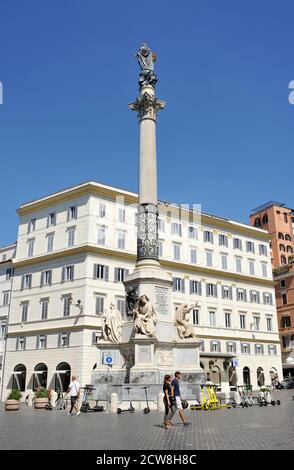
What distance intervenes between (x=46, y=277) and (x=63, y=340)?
25.5ft

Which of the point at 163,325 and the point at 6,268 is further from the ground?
the point at 6,268

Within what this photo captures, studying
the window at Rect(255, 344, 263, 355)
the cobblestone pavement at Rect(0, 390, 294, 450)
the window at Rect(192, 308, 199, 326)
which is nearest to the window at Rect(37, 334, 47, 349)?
the window at Rect(192, 308, 199, 326)

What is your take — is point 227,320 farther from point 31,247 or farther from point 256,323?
point 31,247

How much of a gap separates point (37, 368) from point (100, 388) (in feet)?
89.7

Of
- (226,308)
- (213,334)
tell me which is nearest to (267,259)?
(226,308)

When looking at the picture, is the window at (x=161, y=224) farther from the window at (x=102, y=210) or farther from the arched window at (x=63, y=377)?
the arched window at (x=63, y=377)

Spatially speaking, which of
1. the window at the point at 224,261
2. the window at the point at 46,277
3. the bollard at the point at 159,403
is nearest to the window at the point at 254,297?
the window at the point at 224,261

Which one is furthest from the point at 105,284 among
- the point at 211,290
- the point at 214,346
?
the point at 214,346

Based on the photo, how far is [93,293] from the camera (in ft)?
161

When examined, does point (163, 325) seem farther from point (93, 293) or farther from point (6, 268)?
point (6, 268)

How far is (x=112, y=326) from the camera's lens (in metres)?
26.1

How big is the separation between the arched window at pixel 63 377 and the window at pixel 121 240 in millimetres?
13461

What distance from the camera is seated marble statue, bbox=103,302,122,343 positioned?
2586 centimetres
